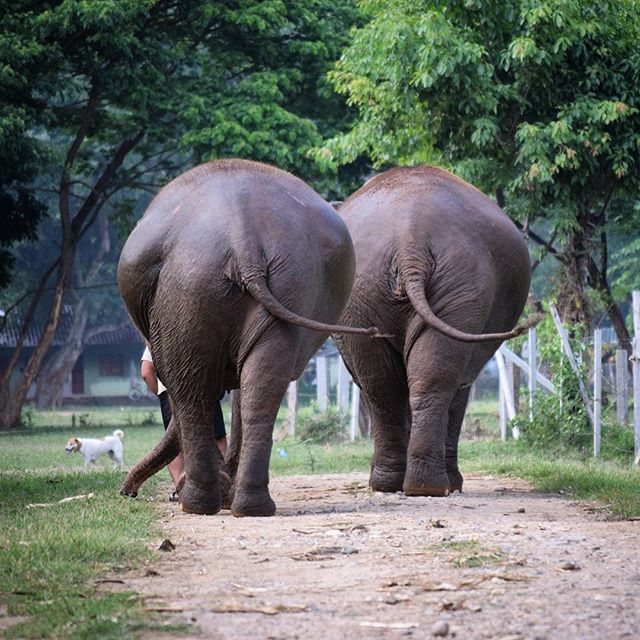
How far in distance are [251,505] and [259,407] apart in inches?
22.2

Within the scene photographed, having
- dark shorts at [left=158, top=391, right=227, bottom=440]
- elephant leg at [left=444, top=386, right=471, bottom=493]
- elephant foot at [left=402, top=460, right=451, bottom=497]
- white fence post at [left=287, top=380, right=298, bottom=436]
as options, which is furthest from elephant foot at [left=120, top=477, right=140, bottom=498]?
white fence post at [left=287, top=380, right=298, bottom=436]

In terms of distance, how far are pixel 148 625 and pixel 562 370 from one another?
10123 mm

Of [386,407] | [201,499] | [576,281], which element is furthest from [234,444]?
[576,281]

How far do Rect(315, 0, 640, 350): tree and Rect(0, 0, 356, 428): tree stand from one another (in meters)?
5.70

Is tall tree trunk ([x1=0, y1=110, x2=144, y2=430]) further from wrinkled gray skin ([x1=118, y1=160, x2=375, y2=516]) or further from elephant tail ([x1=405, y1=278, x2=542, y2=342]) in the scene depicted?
wrinkled gray skin ([x1=118, y1=160, x2=375, y2=516])

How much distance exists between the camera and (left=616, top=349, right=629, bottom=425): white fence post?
1373cm

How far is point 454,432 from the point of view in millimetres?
9898

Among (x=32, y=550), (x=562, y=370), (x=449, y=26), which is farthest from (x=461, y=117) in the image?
(x=32, y=550)

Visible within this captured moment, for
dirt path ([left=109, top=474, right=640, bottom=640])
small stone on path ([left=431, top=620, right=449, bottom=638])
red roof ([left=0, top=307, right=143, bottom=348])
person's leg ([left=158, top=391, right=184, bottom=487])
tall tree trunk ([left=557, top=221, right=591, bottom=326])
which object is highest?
red roof ([left=0, top=307, right=143, bottom=348])

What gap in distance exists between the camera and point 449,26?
15508 millimetres

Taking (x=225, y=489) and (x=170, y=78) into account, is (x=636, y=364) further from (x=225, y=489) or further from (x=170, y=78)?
(x=170, y=78)

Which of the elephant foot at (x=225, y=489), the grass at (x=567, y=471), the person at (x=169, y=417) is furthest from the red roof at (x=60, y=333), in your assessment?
the elephant foot at (x=225, y=489)

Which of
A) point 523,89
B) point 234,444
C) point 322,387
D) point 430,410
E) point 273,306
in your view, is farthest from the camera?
point 322,387

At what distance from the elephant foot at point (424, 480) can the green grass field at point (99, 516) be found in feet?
3.28
